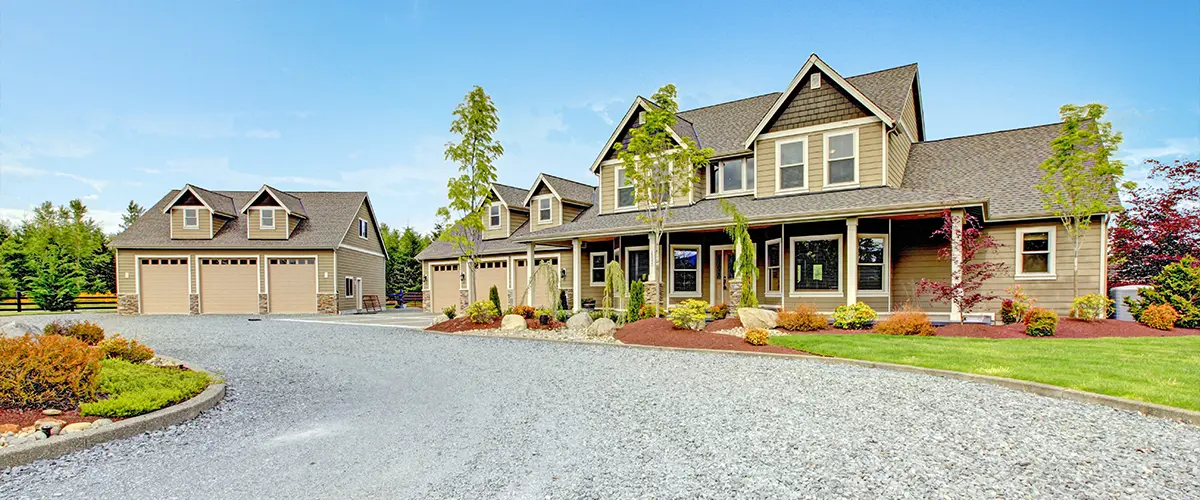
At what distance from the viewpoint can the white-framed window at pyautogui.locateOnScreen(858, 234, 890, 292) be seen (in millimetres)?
14086

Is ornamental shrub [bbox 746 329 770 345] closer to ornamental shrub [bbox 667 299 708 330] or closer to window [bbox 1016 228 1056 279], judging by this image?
ornamental shrub [bbox 667 299 708 330]

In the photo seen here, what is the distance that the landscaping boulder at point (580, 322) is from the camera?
13945 mm

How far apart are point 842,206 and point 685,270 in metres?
5.29

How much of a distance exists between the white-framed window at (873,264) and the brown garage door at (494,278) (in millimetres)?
14831

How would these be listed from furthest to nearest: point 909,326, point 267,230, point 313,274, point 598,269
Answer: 1. point 267,230
2. point 313,274
3. point 598,269
4. point 909,326

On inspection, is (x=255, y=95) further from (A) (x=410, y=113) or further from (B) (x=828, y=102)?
(B) (x=828, y=102)

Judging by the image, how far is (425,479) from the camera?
3936mm

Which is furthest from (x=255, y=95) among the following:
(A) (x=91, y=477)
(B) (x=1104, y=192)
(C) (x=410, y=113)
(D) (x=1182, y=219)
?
(D) (x=1182, y=219)

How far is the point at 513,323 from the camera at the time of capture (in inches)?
589

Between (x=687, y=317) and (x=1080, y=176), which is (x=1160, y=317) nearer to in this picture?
(x=1080, y=176)

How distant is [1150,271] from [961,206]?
10.3 m

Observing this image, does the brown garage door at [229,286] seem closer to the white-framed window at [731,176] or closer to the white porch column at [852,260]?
the white-framed window at [731,176]

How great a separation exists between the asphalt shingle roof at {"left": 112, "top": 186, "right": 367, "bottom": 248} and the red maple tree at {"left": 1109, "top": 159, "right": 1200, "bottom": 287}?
98.8 feet

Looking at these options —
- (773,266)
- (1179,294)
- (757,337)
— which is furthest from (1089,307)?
Result: (757,337)
